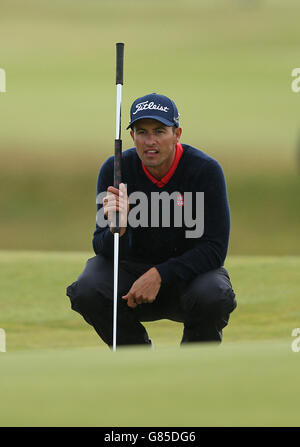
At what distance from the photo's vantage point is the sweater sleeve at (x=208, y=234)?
13.1 ft

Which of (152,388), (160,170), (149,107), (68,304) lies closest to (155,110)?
(149,107)

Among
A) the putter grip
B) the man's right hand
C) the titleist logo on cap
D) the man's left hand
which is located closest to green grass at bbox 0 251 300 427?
the man's left hand

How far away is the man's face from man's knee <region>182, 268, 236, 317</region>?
53 centimetres

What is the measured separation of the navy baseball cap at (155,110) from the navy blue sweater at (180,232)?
8.7 inches

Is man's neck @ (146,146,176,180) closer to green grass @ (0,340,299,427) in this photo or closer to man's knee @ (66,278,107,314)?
man's knee @ (66,278,107,314)

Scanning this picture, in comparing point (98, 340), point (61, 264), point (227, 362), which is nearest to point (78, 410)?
point (227, 362)

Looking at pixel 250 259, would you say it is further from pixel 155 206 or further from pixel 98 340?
pixel 155 206

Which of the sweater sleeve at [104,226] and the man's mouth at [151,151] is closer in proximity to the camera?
the man's mouth at [151,151]

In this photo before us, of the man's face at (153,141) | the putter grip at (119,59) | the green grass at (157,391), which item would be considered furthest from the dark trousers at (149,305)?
the green grass at (157,391)

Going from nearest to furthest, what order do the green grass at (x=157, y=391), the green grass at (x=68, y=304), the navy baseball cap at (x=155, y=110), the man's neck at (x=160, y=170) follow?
the green grass at (x=157, y=391) → the navy baseball cap at (x=155, y=110) → the man's neck at (x=160, y=170) → the green grass at (x=68, y=304)

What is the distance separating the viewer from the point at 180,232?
412cm

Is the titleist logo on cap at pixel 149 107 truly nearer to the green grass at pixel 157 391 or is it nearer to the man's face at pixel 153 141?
the man's face at pixel 153 141

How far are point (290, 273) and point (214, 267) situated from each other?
3.54m

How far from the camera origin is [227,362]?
2.46 metres
